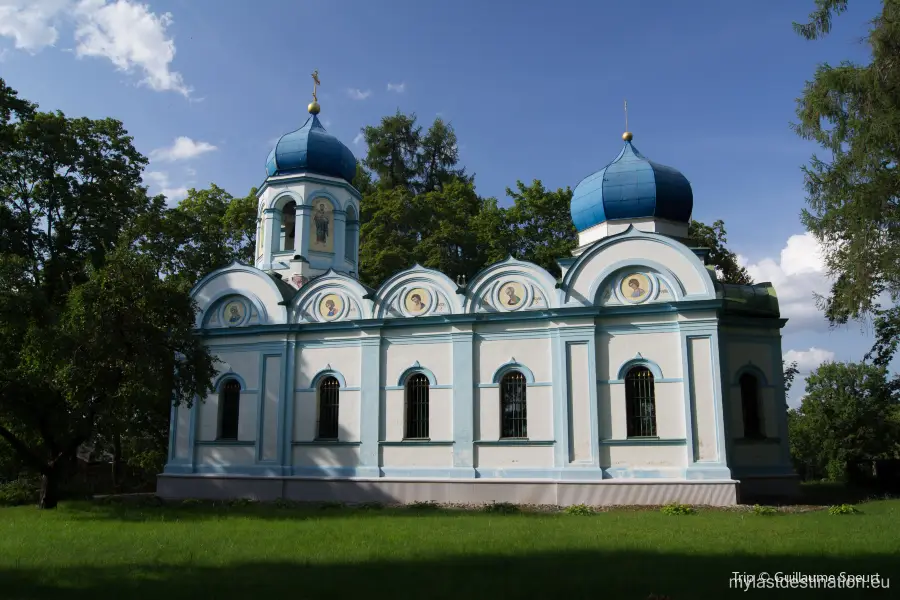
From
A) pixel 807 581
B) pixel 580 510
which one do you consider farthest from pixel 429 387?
pixel 807 581

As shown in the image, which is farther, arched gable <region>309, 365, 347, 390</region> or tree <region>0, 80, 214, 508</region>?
arched gable <region>309, 365, 347, 390</region>

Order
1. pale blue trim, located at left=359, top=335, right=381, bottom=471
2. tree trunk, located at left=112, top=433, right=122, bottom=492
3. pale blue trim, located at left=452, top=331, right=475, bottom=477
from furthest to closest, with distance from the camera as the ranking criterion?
tree trunk, located at left=112, top=433, right=122, bottom=492
pale blue trim, located at left=359, top=335, right=381, bottom=471
pale blue trim, located at left=452, top=331, right=475, bottom=477

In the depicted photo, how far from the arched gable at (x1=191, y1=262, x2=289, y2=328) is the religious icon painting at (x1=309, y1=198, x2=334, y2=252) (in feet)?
7.17

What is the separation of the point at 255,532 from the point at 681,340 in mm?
9938

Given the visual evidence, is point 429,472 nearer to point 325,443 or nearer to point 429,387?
point 429,387

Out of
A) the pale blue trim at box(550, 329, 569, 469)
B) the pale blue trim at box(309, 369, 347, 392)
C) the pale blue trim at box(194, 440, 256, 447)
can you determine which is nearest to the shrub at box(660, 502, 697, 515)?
the pale blue trim at box(550, 329, 569, 469)

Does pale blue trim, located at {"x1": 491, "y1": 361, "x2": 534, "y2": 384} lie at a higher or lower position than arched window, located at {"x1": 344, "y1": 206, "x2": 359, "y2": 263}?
lower

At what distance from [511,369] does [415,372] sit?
2469mm

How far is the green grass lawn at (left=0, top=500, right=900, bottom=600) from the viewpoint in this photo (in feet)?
23.6

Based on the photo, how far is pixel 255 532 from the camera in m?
11.8

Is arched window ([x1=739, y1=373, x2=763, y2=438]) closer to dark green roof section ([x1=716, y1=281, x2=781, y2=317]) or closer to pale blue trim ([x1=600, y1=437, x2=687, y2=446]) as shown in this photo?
dark green roof section ([x1=716, y1=281, x2=781, y2=317])

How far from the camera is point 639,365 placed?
1684 centimetres

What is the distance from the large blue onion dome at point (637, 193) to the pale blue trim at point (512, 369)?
15.1ft

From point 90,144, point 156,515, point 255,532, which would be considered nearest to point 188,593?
point 255,532
